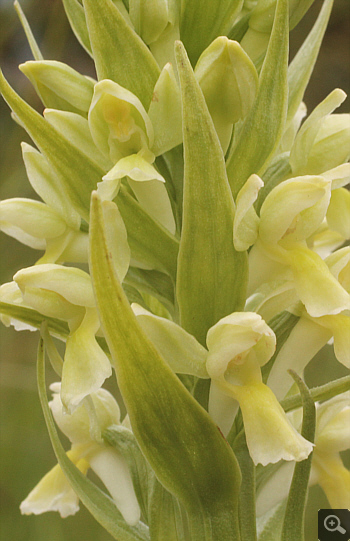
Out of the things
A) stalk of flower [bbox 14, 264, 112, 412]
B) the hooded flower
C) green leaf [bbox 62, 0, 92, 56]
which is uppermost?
green leaf [bbox 62, 0, 92, 56]

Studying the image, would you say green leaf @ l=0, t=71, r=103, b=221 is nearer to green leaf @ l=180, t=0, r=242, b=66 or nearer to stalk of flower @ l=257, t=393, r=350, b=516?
green leaf @ l=180, t=0, r=242, b=66

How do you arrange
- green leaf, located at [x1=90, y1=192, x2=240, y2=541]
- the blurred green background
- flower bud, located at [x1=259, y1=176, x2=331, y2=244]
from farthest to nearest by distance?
the blurred green background, flower bud, located at [x1=259, y1=176, x2=331, y2=244], green leaf, located at [x1=90, y1=192, x2=240, y2=541]

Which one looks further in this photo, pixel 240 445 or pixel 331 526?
pixel 331 526

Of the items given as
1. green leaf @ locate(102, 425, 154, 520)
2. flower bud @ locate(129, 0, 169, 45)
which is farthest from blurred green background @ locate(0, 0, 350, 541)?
flower bud @ locate(129, 0, 169, 45)

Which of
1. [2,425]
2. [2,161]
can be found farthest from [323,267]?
[2,161]

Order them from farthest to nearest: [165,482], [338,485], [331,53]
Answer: [331,53]
[338,485]
[165,482]

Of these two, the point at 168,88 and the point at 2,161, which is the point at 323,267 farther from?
the point at 2,161
